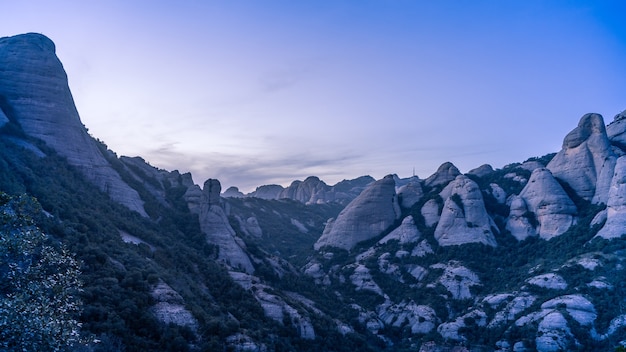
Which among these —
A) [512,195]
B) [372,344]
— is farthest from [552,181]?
[372,344]

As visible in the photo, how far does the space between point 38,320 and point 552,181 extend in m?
65.3

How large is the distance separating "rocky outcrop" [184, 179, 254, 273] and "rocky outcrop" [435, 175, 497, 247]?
30621 millimetres

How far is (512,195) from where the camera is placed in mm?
68875

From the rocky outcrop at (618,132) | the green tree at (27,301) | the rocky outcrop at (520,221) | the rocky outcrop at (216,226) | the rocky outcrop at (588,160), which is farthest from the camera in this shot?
the rocky outcrop at (618,132)

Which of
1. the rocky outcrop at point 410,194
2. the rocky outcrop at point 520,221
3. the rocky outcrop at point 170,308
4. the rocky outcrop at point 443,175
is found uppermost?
the rocky outcrop at point 443,175

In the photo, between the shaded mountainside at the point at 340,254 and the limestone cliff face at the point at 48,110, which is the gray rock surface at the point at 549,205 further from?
the limestone cliff face at the point at 48,110

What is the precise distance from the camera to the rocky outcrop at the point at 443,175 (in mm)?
82656

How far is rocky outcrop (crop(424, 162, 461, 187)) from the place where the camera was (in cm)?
8266

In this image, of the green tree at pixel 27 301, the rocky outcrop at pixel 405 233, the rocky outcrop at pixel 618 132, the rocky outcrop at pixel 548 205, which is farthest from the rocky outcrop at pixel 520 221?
the green tree at pixel 27 301

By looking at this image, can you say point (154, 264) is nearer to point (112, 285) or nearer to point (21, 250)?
point (112, 285)

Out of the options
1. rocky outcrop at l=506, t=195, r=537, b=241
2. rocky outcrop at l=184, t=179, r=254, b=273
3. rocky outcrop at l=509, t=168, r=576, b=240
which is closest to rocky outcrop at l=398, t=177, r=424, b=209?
rocky outcrop at l=506, t=195, r=537, b=241

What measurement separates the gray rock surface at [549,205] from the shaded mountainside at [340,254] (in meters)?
0.20

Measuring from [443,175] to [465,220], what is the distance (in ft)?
66.6

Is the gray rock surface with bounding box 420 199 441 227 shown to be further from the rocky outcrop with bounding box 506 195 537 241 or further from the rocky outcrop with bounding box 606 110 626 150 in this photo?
the rocky outcrop with bounding box 606 110 626 150
